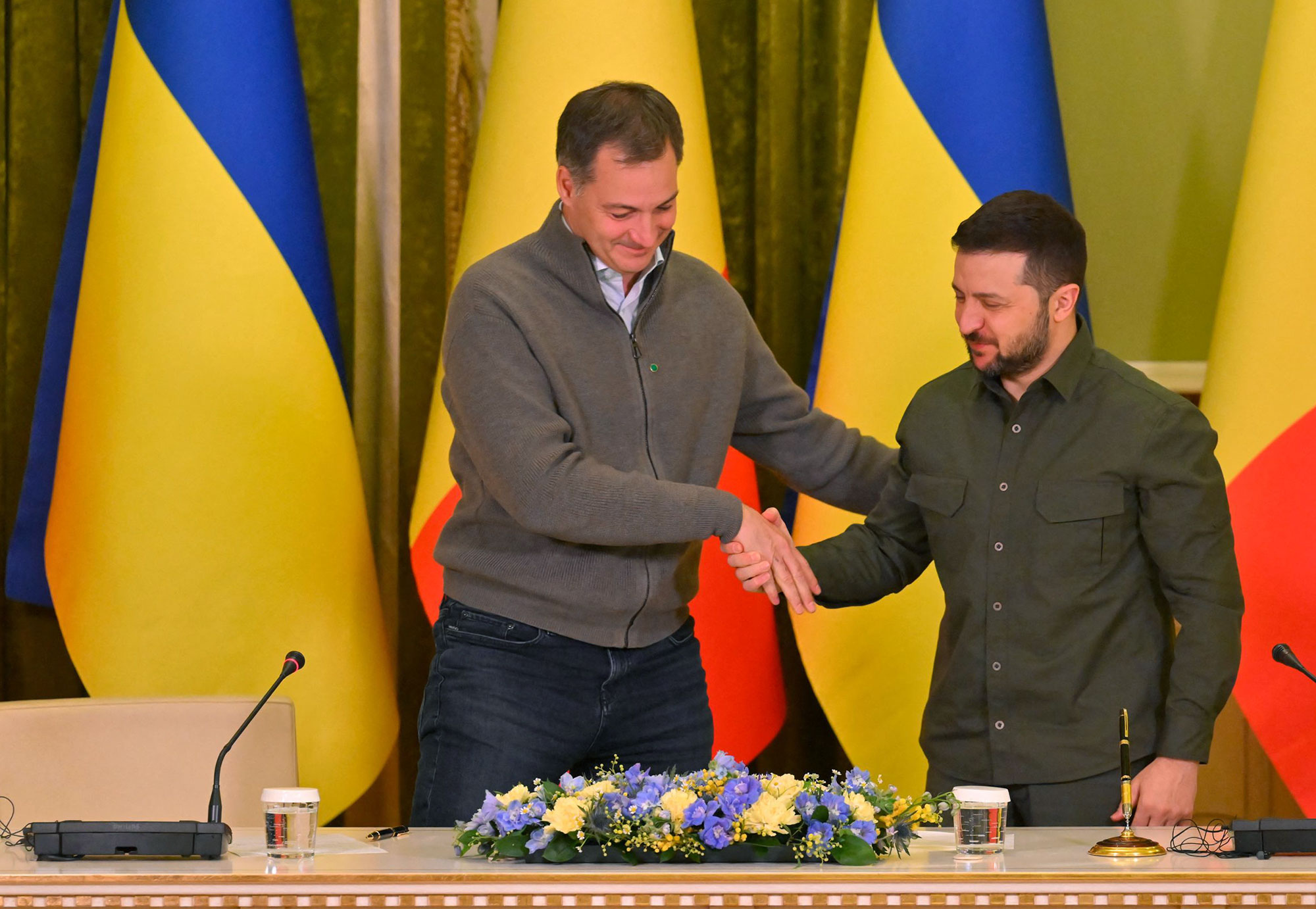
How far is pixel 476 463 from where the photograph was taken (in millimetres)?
2094

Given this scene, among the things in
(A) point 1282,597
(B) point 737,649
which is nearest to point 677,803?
(B) point 737,649

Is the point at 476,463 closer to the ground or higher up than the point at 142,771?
higher up

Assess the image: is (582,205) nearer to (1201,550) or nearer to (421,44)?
(1201,550)

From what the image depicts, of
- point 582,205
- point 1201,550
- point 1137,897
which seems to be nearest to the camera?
point 1137,897

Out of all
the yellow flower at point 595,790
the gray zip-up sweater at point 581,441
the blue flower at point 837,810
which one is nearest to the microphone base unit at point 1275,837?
the blue flower at point 837,810

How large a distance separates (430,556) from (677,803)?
1.37m

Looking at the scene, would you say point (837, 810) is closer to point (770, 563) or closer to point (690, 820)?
point (690, 820)

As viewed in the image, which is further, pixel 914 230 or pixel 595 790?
pixel 914 230

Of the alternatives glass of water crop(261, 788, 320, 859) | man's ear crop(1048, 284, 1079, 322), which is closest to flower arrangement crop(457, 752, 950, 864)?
glass of water crop(261, 788, 320, 859)

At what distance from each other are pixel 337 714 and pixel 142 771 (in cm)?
59

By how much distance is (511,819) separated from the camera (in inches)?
60.3

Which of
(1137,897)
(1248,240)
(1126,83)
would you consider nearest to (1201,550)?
(1137,897)

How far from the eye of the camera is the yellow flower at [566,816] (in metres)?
1.50

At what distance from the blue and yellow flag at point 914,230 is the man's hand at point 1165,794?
783 millimetres
